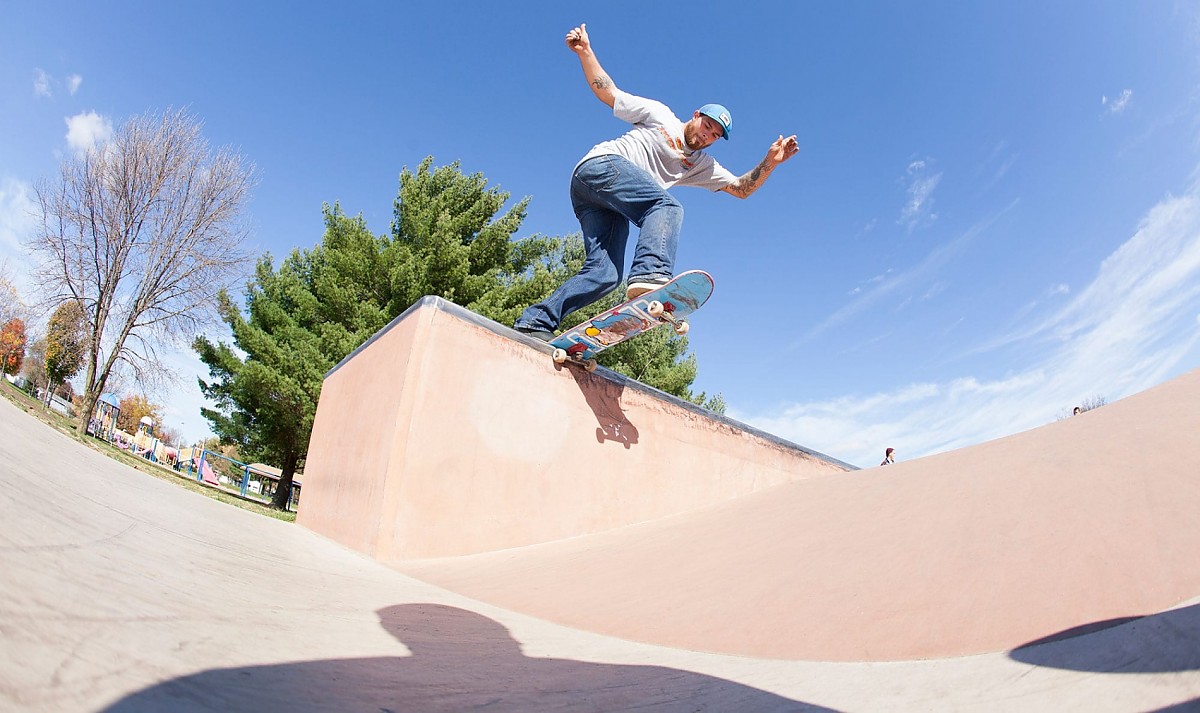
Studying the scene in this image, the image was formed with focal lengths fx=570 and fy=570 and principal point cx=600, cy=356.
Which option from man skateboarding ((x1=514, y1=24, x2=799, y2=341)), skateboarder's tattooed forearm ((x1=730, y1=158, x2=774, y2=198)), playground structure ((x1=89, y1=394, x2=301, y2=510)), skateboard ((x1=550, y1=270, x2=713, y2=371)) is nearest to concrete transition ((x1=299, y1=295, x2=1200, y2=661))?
skateboard ((x1=550, y1=270, x2=713, y2=371))

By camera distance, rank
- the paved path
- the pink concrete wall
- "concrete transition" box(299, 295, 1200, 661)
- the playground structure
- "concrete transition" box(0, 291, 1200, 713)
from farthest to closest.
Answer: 1. the playground structure
2. the pink concrete wall
3. "concrete transition" box(299, 295, 1200, 661)
4. "concrete transition" box(0, 291, 1200, 713)
5. the paved path

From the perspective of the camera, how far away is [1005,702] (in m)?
0.90

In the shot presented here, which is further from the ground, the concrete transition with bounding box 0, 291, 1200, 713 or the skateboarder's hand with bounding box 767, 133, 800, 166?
the skateboarder's hand with bounding box 767, 133, 800, 166

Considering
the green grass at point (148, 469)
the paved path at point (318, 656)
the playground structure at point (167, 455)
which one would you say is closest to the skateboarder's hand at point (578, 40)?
the paved path at point (318, 656)

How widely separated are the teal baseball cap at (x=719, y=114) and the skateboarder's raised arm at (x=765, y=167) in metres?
0.38

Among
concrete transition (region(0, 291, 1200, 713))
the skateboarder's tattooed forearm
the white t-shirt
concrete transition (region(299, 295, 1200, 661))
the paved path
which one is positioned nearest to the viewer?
the paved path

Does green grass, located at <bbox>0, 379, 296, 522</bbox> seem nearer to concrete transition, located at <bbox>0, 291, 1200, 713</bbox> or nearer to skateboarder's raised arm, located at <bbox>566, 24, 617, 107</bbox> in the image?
concrete transition, located at <bbox>0, 291, 1200, 713</bbox>

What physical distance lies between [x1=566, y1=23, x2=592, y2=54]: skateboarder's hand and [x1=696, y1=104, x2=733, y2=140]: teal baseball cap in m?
0.86

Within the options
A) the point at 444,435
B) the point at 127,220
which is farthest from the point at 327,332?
the point at 444,435

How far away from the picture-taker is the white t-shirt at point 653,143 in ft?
12.4

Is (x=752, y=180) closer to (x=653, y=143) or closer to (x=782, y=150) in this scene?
(x=782, y=150)

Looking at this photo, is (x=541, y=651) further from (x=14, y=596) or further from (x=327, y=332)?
(x=327, y=332)

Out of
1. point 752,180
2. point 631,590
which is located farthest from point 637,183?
point 631,590

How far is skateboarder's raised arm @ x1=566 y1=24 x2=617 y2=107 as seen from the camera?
12.0ft
